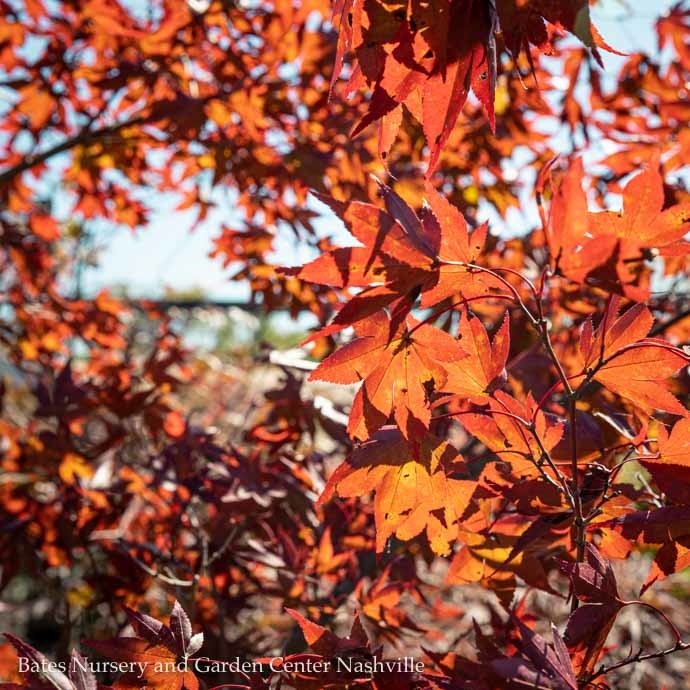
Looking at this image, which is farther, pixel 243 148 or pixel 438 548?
pixel 243 148

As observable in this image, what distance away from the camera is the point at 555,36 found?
189cm

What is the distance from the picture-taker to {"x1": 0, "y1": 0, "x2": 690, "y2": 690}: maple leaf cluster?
646 mm

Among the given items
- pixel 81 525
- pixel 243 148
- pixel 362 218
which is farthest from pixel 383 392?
pixel 243 148

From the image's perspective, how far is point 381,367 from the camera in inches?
27.5

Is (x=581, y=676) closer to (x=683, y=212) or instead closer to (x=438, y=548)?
(x=438, y=548)

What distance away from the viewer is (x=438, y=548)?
0.79 meters

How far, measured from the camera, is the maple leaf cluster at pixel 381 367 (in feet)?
2.12

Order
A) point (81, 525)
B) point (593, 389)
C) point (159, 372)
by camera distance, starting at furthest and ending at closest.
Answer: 1. point (159, 372)
2. point (81, 525)
3. point (593, 389)

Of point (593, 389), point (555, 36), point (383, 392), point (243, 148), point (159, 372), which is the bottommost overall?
point (383, 392)

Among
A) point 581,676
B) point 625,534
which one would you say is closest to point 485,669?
point 581,676

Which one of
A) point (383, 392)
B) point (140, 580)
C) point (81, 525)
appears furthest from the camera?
point (81, 525)

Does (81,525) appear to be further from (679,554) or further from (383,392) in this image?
(679,554)

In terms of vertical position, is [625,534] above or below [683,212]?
below

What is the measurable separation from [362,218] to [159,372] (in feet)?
5.07
